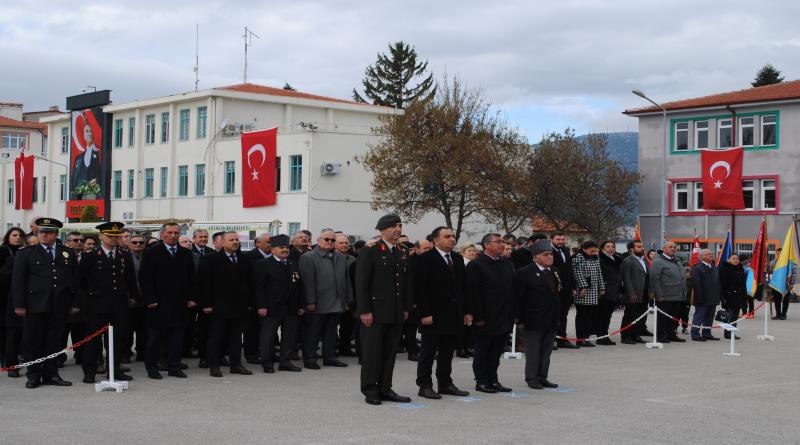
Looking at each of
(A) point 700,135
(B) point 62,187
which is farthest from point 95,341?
(B) point 62,187

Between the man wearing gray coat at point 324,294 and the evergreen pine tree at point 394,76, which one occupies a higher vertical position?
the evergreen pine tree at point 394,76

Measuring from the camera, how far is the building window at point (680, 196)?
50781 millimetres

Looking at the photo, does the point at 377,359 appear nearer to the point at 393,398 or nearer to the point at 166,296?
the point at 393,398

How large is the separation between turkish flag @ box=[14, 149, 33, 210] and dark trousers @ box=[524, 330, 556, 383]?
2536 inches

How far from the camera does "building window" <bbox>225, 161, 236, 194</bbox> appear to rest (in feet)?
178

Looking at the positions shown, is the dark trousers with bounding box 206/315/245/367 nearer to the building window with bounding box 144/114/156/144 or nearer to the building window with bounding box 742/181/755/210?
the building window with bounding box 742/181/755/210

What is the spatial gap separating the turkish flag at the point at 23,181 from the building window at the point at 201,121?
65.1 ft

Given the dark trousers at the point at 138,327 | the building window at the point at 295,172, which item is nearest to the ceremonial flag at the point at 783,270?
the dark trousers at the point at 138,327

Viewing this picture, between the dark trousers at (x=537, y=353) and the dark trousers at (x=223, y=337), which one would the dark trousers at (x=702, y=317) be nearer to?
the dark trousers at (x=537, y=353)

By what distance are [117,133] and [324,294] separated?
5290 centimetres

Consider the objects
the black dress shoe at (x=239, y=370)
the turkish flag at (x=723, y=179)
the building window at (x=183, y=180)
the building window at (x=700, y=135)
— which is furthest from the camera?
the building window at (x=183, y=180)

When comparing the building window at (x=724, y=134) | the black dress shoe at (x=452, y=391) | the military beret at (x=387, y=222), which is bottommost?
the black dress shoe at (x=452, y=391)

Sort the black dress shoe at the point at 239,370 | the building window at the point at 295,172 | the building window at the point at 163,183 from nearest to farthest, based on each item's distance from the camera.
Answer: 1. the black dress shoe at the point at 239,370
2. the building window at the point at 295,172
3. the building window at the point at 163,183

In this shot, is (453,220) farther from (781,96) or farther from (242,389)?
(242,389)
